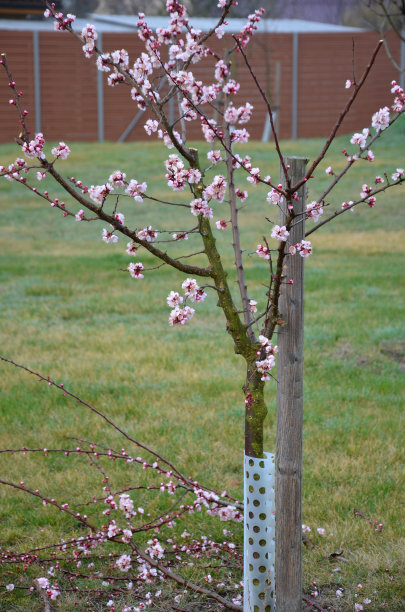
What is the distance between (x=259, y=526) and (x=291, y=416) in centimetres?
33

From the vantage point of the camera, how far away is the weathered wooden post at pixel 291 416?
7.16 feet

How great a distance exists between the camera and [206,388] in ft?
15.6

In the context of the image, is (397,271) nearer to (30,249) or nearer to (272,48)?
(30,249)

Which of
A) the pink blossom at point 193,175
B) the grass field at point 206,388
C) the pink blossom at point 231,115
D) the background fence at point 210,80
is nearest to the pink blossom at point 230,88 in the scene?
the pink blossom at point 231,115

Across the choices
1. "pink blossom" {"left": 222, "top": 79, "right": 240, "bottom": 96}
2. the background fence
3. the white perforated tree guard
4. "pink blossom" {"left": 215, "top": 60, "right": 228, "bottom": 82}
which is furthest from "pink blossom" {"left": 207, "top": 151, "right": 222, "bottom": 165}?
the background fence

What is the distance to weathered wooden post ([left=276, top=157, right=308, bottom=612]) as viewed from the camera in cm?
218

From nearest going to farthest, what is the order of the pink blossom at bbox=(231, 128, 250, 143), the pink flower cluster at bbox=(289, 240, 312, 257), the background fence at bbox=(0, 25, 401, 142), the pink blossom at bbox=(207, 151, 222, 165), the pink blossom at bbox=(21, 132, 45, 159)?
the pink blossom at bbox=(21, 132, 45, 159)
the pink flower cluster at bbox=(289, 240, 312, 257)
the pink blossom at bbox=(207, 151, 222, 165)
the pink blossom at bbox=(231, 128, 250, 143)
the background fence at bbox=(0, 25, 401, 142)

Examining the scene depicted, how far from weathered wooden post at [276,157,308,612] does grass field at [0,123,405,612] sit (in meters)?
0.53

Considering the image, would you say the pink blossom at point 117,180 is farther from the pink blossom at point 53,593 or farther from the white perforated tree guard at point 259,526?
the pink blossom at point 53,593

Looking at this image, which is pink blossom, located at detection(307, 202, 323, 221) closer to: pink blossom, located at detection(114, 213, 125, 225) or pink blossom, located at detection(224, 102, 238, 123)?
pink blossom, located at detection(224, 102, 238, 123)

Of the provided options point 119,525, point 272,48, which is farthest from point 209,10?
point 119,525

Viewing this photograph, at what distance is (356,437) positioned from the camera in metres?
4.02

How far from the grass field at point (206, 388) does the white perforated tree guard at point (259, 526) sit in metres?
0.59

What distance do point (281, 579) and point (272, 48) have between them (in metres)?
18.7
